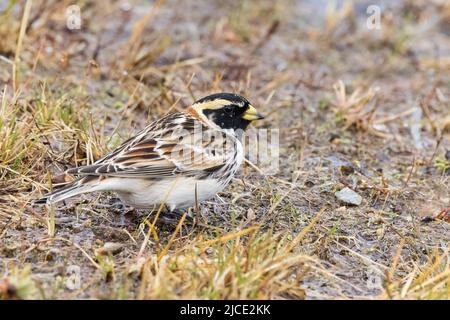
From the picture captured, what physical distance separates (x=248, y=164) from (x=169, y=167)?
5.12ft

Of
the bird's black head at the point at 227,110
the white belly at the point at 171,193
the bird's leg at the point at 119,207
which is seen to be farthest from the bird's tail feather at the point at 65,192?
the bird's black head at the point at 227,110

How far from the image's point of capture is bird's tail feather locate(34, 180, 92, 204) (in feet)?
16.8

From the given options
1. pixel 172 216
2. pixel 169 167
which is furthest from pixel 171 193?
pixel 172 216

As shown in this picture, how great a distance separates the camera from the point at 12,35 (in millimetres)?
8094

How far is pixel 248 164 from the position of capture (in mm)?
6992

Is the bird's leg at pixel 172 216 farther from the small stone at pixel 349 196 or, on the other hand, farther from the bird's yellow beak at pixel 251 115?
the small stone at pixel 349 196

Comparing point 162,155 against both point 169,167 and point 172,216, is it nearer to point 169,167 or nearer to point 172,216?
point 169,167

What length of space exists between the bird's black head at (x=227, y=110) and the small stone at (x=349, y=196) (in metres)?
1.05

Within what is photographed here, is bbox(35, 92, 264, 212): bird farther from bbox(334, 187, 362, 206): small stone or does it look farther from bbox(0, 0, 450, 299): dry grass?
bbox(334, 187, 362, 206): small stone

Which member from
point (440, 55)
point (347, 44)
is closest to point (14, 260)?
point (347, 44)

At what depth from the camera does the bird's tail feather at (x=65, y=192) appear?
5125 millimetres

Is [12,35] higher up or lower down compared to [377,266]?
higher up

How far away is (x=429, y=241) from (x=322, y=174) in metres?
1.34
